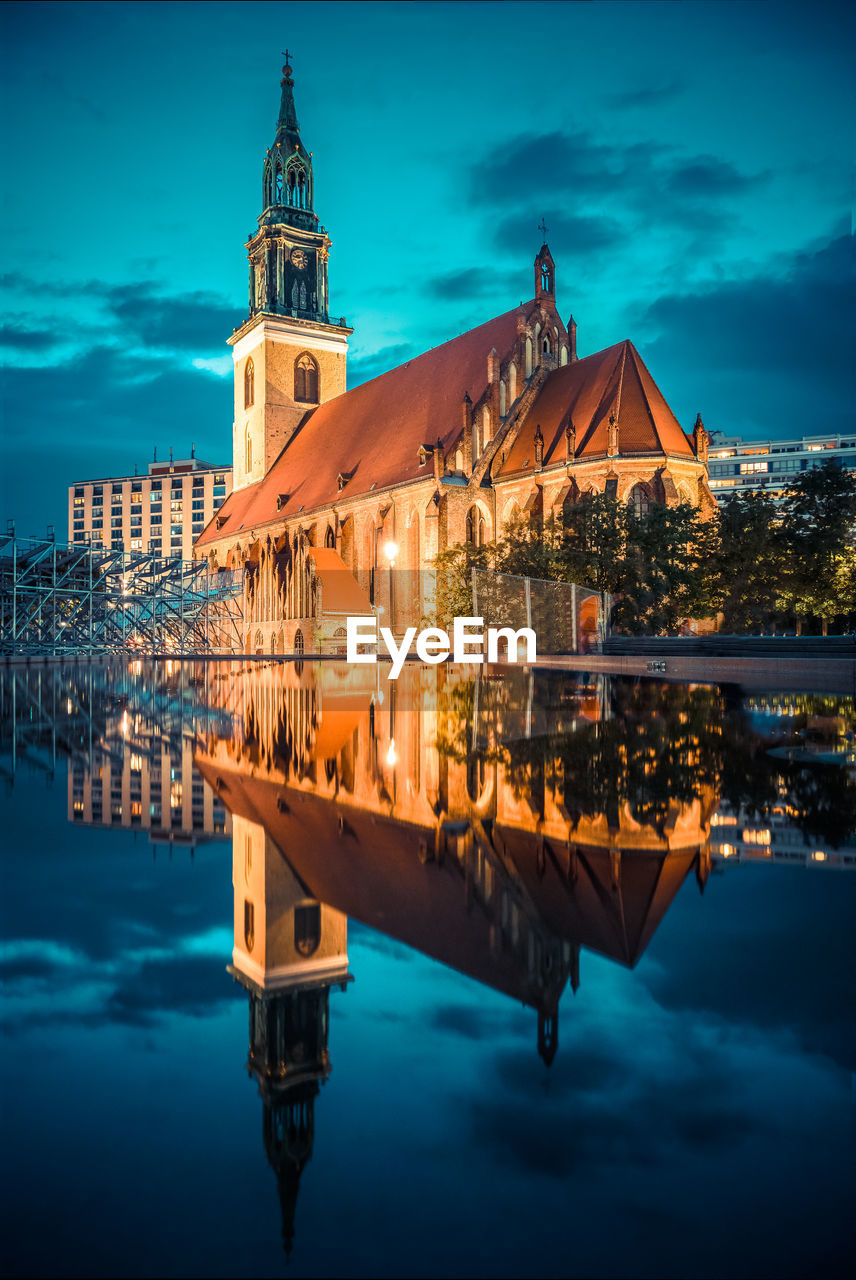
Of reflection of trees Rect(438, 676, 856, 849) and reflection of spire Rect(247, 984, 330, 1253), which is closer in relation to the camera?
reflection of spire Rect(247, 984, 330, 1253)

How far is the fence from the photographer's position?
92.8 ft

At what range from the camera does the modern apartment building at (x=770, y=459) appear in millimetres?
143250

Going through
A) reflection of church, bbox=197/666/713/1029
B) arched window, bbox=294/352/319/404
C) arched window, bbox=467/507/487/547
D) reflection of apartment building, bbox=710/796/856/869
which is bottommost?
reflection of apartment building, bbox=710/796/856/869

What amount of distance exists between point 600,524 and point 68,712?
23311 mm

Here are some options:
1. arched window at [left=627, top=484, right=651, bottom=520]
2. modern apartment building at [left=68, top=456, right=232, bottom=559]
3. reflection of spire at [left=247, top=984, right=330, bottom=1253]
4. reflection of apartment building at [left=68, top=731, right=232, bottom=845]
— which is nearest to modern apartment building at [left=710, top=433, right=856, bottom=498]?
modern apartment building at [left=68, top=456, right=232, bottom=559]

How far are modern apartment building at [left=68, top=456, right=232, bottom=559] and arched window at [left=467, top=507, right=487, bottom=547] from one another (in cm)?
10863

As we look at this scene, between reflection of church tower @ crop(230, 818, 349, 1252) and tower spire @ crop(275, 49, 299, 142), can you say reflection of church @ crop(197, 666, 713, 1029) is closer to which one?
reflection of church tower @ crop(230, 818, 349, 1252)

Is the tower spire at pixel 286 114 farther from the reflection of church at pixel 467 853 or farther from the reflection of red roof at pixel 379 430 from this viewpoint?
the reflection of church at pixel 467 853

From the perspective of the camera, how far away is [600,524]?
3222 centimetres

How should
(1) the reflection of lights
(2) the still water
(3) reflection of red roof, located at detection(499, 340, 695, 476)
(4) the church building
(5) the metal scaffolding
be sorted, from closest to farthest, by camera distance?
(2) the still water → (1) the reflection of lights → (5) the metal scaffolding → (3) reflection of red roof, located at detection(499, 340, 695, 476) → (4) the church building

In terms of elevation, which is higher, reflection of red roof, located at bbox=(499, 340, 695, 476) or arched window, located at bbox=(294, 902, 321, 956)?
reflection of red roof, located at bbox=(499, 340, 695, 476)

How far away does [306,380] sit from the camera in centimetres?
7244

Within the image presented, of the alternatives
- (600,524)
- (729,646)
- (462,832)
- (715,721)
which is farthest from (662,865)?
(600,524)

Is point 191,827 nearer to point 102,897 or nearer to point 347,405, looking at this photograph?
point 102,897
